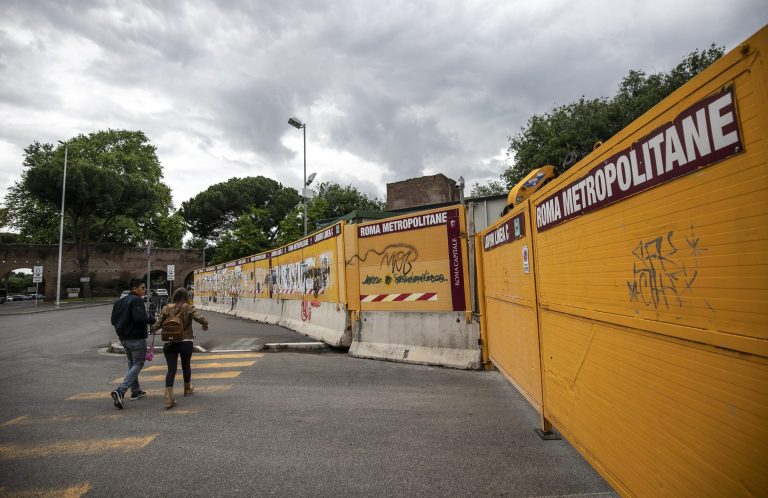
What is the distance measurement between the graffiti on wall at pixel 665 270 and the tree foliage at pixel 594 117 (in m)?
26.1

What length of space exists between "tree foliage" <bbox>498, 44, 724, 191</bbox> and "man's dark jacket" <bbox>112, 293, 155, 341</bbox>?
25643mm

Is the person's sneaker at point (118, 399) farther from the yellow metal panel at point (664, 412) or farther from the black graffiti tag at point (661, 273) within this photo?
the black graffiti tag at point (661, 273)

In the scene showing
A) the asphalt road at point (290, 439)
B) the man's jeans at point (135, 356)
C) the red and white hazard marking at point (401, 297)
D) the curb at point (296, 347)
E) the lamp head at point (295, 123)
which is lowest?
the asphalt road at point (290, 439)

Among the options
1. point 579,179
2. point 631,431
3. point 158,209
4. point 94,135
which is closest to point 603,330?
point 631,431

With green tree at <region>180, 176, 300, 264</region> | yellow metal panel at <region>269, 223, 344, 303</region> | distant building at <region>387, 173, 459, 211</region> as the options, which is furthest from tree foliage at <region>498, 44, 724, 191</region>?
green tree at <region>180, 176, 300, 264</region>

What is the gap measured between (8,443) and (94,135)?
57703 mm

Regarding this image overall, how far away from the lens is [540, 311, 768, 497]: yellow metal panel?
1679 millimetres

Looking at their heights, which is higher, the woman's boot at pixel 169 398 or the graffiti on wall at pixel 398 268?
the graffiti on wall at pixel 398 268

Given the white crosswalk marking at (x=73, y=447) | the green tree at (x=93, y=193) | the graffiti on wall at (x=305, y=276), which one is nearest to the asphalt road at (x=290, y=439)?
the white crosswalk marking at (x=73, y=447)

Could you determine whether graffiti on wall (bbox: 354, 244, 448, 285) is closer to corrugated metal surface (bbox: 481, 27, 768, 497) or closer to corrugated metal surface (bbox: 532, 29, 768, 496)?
corrugated metal surface (bbox: 481, 27, 768, 497)

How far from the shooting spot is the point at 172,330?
5977mm

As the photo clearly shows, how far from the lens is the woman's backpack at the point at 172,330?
5961 mm

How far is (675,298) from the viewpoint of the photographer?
Answer: 2102mm

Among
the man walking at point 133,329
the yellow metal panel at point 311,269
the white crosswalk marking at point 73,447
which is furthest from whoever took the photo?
the yellow metal panel at point 311,269
